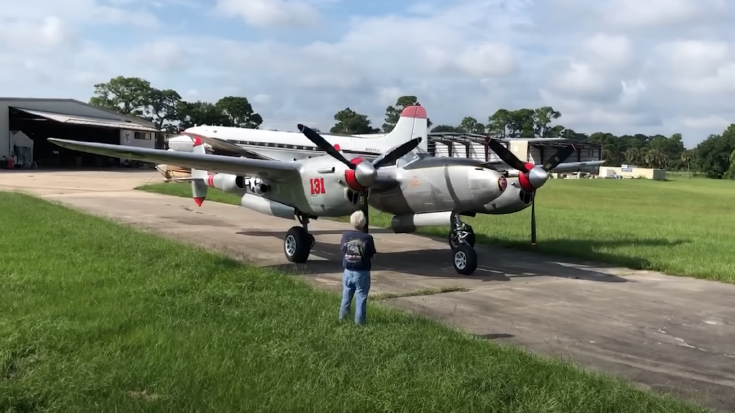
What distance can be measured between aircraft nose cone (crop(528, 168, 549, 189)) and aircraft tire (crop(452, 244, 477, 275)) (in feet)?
6.00

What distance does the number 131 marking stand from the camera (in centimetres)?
1306

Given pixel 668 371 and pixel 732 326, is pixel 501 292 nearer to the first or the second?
pixel 732 326

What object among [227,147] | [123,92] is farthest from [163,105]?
[227,147]

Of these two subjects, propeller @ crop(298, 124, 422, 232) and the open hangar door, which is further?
the open hangar door

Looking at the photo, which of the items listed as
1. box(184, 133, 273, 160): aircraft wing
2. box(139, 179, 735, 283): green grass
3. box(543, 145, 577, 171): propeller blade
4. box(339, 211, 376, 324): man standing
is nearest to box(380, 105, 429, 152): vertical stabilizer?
box(139, 179, 735, 283): green grass

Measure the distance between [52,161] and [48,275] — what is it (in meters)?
66.2

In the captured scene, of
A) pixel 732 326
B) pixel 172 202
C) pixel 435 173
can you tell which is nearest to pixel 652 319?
pixel 732 326

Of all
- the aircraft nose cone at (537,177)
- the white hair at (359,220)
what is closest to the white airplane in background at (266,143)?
the aircraft nose cone at (537,177)

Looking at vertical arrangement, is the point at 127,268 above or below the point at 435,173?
below

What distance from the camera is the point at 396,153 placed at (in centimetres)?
1290

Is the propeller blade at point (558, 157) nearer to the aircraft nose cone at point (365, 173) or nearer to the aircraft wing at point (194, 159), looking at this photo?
the aircraft nose cone at point (365, 173)

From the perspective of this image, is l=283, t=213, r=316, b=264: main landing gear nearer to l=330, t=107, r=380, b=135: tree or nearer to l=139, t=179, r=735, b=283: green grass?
l=139, t=179, r=735, b=283: green grass

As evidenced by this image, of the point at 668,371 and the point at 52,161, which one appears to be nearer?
the point at 668,371

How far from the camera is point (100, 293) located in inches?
342
